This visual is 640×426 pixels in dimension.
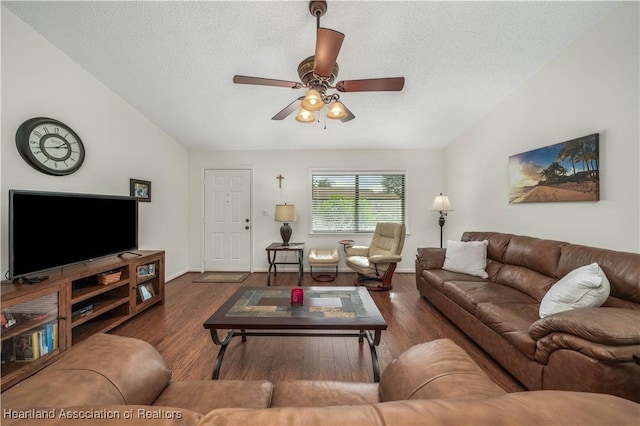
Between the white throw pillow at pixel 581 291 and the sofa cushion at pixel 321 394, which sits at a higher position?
the white throw pillow at pixel 581 291

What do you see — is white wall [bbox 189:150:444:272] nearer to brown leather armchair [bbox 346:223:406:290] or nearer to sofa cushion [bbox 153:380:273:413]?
brown leather armchair [bbox 346:223:406:290]

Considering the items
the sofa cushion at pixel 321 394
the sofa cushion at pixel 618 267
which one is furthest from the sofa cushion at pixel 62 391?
the sofa cushion at pixel 618 267

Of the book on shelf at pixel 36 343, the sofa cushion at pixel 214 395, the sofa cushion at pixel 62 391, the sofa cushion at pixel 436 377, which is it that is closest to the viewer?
the sofa cushion at pixel 62 391

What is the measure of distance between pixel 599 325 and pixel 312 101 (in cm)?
214

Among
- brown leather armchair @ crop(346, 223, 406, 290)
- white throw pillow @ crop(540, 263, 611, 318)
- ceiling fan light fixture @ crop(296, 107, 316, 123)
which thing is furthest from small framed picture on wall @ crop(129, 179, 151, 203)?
white throw pillow @ crop(540, 263, 611, 318)

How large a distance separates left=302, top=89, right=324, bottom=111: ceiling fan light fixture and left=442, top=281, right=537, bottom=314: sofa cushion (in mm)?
2088

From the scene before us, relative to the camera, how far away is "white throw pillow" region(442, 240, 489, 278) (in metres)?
2.69

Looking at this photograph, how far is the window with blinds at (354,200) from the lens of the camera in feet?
14.8

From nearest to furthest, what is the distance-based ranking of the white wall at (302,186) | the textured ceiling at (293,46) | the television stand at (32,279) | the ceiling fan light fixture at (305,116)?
the television stand at (32,279)
the textured ceiling at (293,46)
the ceiling fan light fixture at (305,116)
the white wall at (302,186)

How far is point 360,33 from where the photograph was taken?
2076 millimetres

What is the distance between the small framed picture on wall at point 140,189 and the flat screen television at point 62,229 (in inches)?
21.3

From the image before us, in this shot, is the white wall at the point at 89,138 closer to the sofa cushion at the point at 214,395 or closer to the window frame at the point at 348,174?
the sofa cushion at the point at 214,395

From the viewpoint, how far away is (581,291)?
4.98ft

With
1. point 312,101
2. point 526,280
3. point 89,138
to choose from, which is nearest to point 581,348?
point 526,280
